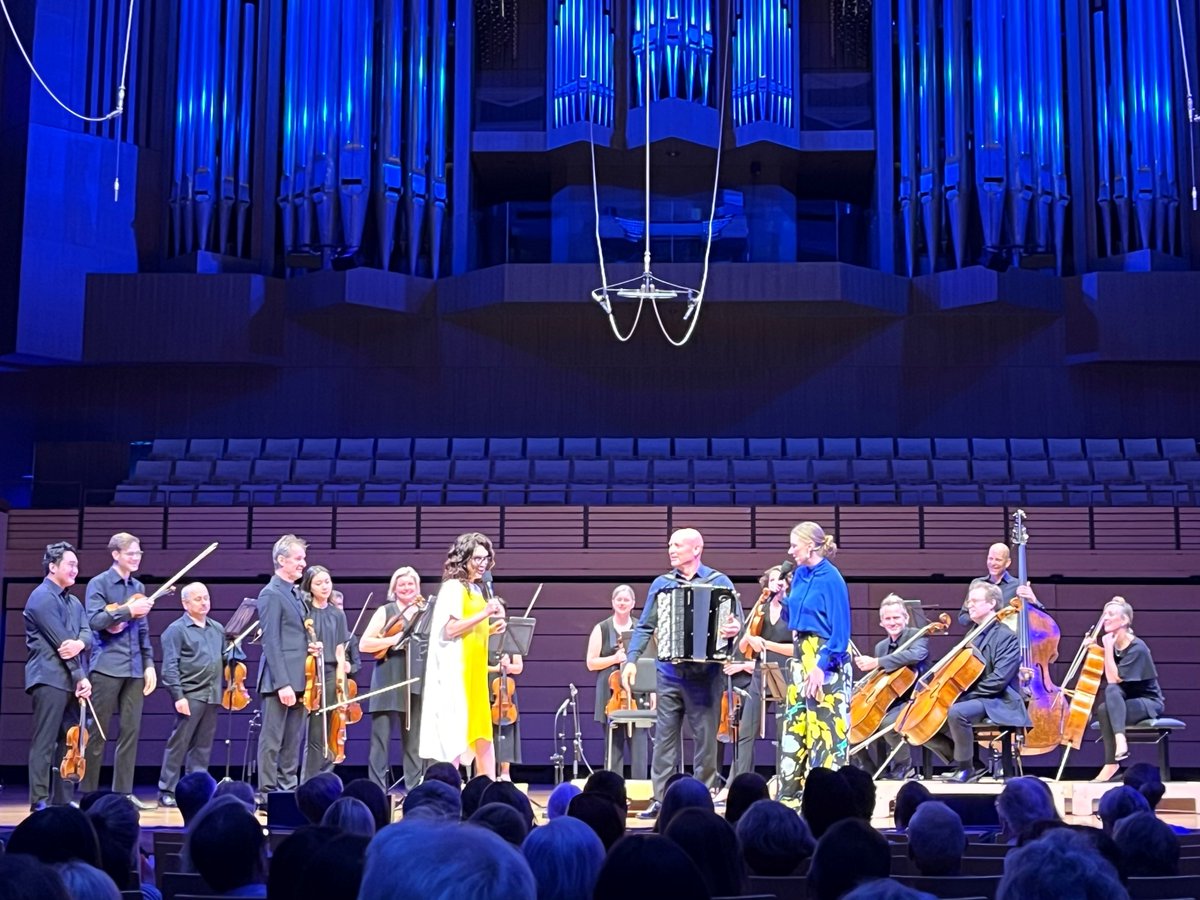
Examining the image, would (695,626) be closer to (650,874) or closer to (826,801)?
(826,801)

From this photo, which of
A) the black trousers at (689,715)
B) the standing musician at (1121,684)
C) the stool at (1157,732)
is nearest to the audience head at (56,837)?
the black trousers at (689,715)

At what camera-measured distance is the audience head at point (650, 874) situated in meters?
2.19

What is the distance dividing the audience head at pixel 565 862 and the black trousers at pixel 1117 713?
7.44 metres

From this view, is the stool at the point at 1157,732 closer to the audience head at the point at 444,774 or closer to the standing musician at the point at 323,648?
the standing musician at the point at 323,648

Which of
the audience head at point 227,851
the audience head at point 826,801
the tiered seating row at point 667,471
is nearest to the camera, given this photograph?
the audience head at point 227,851

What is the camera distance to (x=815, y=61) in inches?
637

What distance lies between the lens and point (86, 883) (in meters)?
2.60

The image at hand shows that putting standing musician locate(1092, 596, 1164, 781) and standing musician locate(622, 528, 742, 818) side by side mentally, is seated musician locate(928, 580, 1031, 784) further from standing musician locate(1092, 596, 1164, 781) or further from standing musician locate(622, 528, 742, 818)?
standing musician locate(622, 528, 742, 818)

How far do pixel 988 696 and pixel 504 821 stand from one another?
541 cm

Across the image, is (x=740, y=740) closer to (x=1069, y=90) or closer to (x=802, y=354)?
(x=802, y=354)

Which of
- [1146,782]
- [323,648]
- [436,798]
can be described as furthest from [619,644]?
[436,798]

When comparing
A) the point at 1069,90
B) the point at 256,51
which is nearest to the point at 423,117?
the point at 256,51

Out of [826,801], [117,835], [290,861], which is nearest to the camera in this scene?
[290,861]

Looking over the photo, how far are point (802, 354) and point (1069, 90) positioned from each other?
4043 millimetres
